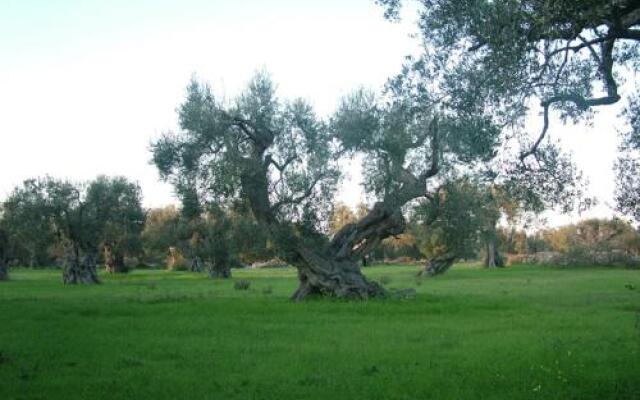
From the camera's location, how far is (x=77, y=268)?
193ft

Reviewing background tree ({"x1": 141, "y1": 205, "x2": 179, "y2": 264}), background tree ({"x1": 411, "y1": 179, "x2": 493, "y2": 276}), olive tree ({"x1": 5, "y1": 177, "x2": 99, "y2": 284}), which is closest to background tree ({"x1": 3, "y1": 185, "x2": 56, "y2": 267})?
olive tree ({"x1": 5, "y1": 177, "x2": 99, "y2": 284})

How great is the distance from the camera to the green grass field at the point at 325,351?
40.0 ft

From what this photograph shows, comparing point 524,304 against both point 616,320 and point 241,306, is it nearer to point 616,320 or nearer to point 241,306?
point 616,320

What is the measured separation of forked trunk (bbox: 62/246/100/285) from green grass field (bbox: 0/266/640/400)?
102 feet

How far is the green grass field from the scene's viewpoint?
1219cm

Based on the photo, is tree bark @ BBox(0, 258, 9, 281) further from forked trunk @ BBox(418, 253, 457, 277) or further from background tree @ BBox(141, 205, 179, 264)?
forked trunk @ BBox(418, 253, 457, 277)

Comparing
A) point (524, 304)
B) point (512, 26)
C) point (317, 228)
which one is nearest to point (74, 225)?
point (317, 228)

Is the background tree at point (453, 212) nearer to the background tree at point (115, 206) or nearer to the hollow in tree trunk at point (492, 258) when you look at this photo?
the background tree at point (115, 206)

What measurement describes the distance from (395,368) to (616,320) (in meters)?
11.6

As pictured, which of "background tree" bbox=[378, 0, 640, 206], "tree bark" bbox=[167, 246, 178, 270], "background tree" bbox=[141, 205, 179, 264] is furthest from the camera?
"tree bark" bbox=[167, 246, 178, 270]

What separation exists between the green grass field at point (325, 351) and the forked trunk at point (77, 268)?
31045 millimetres

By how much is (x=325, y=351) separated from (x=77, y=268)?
1868 inches

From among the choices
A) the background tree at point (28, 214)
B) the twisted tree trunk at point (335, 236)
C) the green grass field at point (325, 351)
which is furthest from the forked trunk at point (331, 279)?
the background tree at point (28, 214)

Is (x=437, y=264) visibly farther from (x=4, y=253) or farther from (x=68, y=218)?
(x=4, y=253)
